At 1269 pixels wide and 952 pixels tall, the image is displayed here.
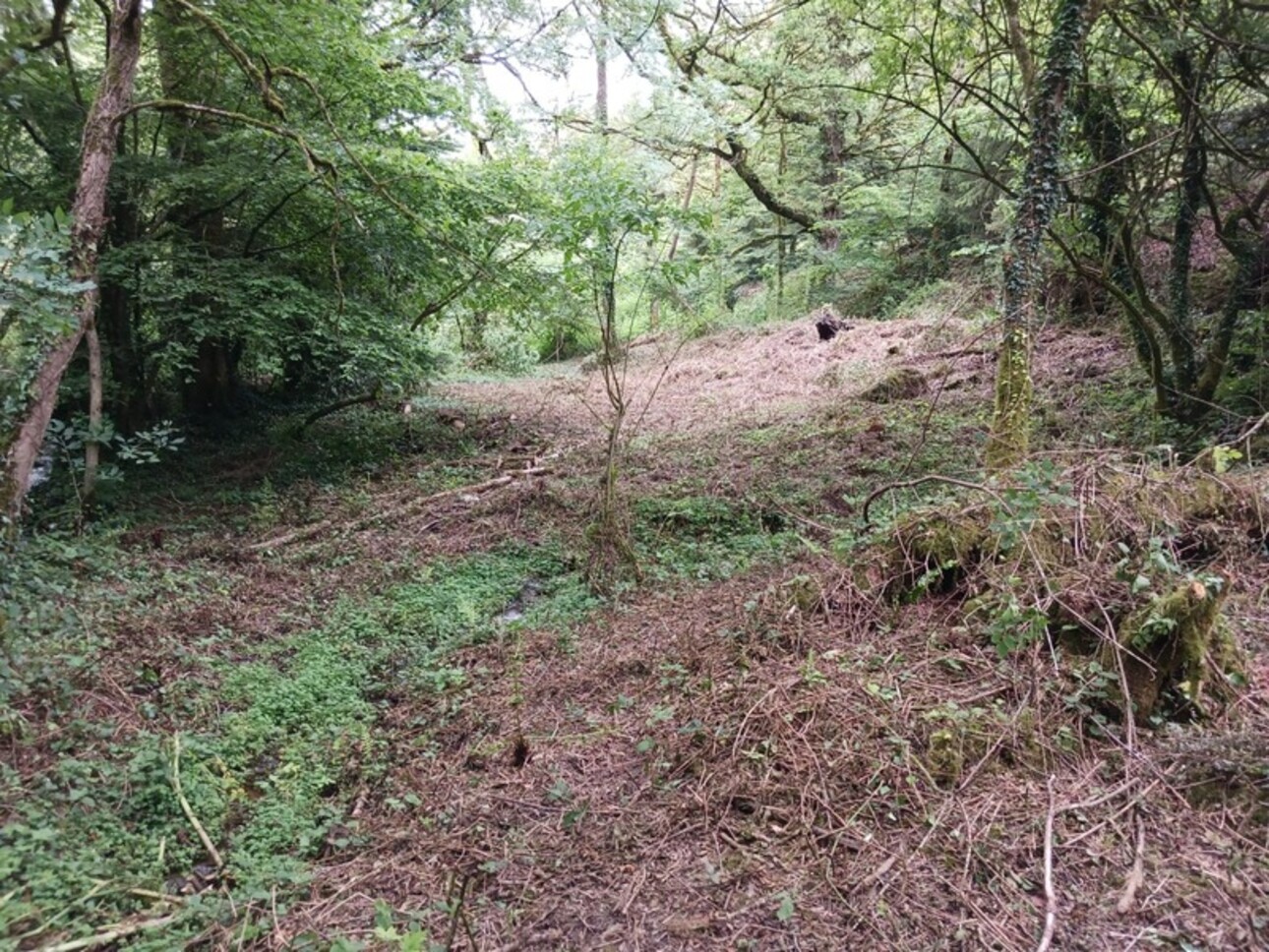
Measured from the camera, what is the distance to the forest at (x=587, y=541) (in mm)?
2537

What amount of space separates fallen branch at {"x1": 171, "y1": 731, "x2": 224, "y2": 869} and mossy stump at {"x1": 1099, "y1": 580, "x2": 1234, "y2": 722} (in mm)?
3948

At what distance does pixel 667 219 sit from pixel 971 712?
6.33 m

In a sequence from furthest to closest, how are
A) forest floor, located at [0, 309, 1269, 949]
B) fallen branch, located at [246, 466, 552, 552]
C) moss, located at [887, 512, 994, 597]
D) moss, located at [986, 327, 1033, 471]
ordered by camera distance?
fallen branch, located at [246, 466, 552, 552]
moss, located at [986, 327, 1033, 471]
moss, located at [887, 512, 994, 597]
forest floor, located at [0, 309, 1269, 949]

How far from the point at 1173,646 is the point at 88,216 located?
21.3 feet

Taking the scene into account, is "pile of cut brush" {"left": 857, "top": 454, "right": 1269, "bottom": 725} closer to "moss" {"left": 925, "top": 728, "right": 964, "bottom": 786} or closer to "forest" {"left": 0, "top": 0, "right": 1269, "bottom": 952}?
"forest" {"left": 0, "top": 0, "right": 1269, "bottom": 952}

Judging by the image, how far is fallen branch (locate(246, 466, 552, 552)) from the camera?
6.33 metres

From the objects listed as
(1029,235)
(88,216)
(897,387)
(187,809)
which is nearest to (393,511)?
(88,216)

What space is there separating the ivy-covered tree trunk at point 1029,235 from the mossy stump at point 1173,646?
1.88 meters

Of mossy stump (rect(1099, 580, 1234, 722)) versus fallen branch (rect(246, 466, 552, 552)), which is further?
fallen branch (rect(246, 466, 552, 552))

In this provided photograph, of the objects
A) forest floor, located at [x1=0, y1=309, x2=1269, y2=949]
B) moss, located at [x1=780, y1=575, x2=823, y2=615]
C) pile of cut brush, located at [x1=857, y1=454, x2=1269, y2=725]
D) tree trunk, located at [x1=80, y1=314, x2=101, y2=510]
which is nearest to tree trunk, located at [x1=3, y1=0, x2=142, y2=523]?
forest floor, located at [x1=0, y1=309, x2=1269, y2=949]

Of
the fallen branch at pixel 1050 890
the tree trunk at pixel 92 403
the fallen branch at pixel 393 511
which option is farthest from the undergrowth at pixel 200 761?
the fallen branch at pixel 1050 890

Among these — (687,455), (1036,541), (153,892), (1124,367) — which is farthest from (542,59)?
(153,892)

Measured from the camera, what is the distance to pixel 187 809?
3.10 m

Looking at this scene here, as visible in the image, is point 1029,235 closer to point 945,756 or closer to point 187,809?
point 945,756
